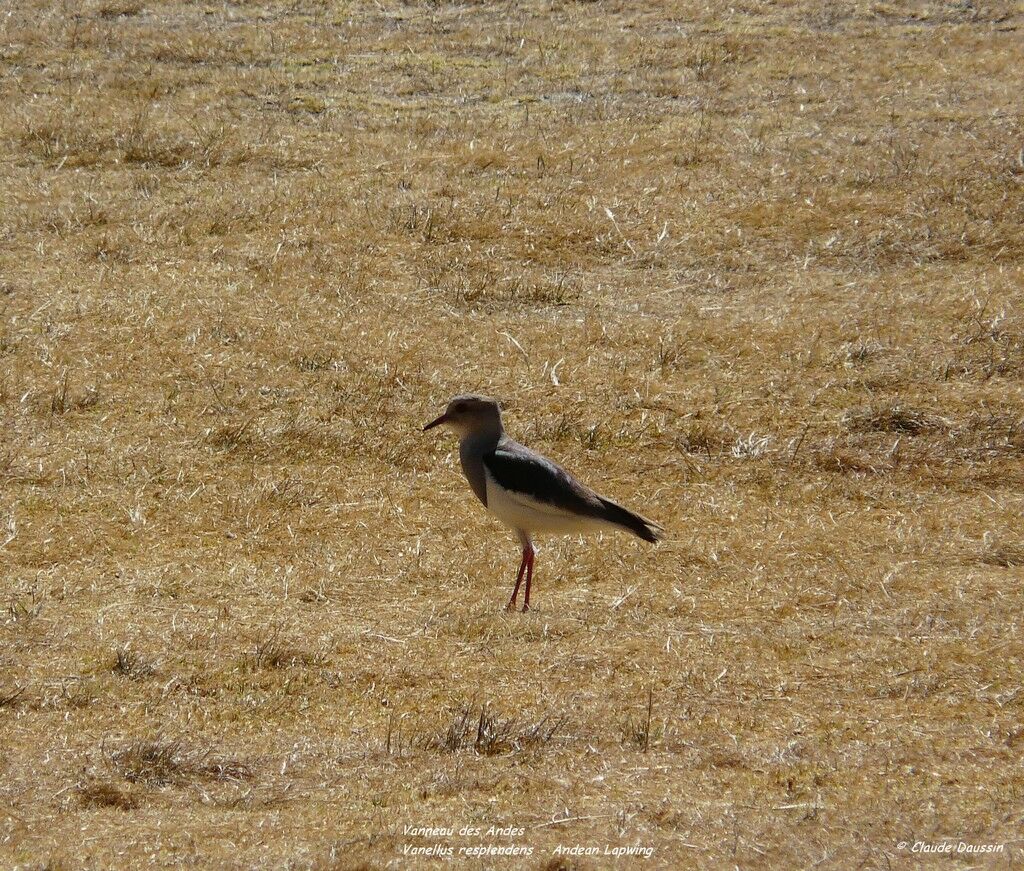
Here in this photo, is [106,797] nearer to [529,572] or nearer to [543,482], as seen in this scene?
[529,572]

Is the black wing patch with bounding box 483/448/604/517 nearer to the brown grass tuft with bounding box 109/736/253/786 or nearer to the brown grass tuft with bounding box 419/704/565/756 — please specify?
the brown grass tuft with bounding box 419/704/565/756

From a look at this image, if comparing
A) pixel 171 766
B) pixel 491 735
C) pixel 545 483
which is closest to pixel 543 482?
pixel 545 483

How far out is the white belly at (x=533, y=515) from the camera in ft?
26.7

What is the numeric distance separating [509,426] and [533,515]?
2.26m

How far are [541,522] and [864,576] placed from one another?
1.86 m

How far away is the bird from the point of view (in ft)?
26.7

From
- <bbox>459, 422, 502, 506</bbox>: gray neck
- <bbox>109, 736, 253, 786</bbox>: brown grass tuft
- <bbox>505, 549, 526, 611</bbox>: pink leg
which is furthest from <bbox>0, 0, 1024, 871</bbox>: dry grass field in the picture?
<bbox>459, 422, 502, 506</bbox>: gray neck

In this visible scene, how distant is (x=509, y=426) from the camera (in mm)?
10391

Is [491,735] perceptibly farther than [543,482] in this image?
No

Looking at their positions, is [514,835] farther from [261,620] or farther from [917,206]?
[917,206]

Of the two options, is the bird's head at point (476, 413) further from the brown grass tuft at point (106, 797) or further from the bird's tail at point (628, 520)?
the brown grass tuft at point (106, 797)

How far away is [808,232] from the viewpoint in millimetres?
13688

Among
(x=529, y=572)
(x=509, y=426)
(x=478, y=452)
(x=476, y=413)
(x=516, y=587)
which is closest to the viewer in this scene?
(x=516, y=587)

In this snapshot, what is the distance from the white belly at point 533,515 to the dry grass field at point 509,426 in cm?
37
